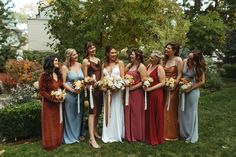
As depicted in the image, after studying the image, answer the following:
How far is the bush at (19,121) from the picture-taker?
9930mm

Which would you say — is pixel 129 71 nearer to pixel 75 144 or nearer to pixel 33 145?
pixel 75 144

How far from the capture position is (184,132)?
977 centimetres

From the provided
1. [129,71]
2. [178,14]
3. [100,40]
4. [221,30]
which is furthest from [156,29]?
[221,30]

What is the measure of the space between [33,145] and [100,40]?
5515mm

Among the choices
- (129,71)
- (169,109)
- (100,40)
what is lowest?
(169,109)

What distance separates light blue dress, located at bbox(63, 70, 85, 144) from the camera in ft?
29.8

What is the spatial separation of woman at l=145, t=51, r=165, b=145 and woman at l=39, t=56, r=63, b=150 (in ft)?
6.94

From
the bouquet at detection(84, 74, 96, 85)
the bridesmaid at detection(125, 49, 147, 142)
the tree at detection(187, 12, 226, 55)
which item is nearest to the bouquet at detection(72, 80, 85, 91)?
the bouquet at detection(84, 74, 96, 85)

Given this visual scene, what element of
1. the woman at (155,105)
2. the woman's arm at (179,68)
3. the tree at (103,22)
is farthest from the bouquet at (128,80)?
the tree at (103,22)

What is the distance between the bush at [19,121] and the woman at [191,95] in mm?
3712

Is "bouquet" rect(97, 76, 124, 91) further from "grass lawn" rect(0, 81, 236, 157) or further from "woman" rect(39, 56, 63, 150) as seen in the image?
"grass lawn" rect(0, 81, 236, 157)

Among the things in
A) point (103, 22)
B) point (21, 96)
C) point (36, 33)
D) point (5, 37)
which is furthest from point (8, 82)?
point (36, 33)

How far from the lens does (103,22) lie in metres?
13.3

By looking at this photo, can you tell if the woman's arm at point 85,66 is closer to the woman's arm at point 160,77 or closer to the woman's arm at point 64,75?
the woman's arm at point 64,75
